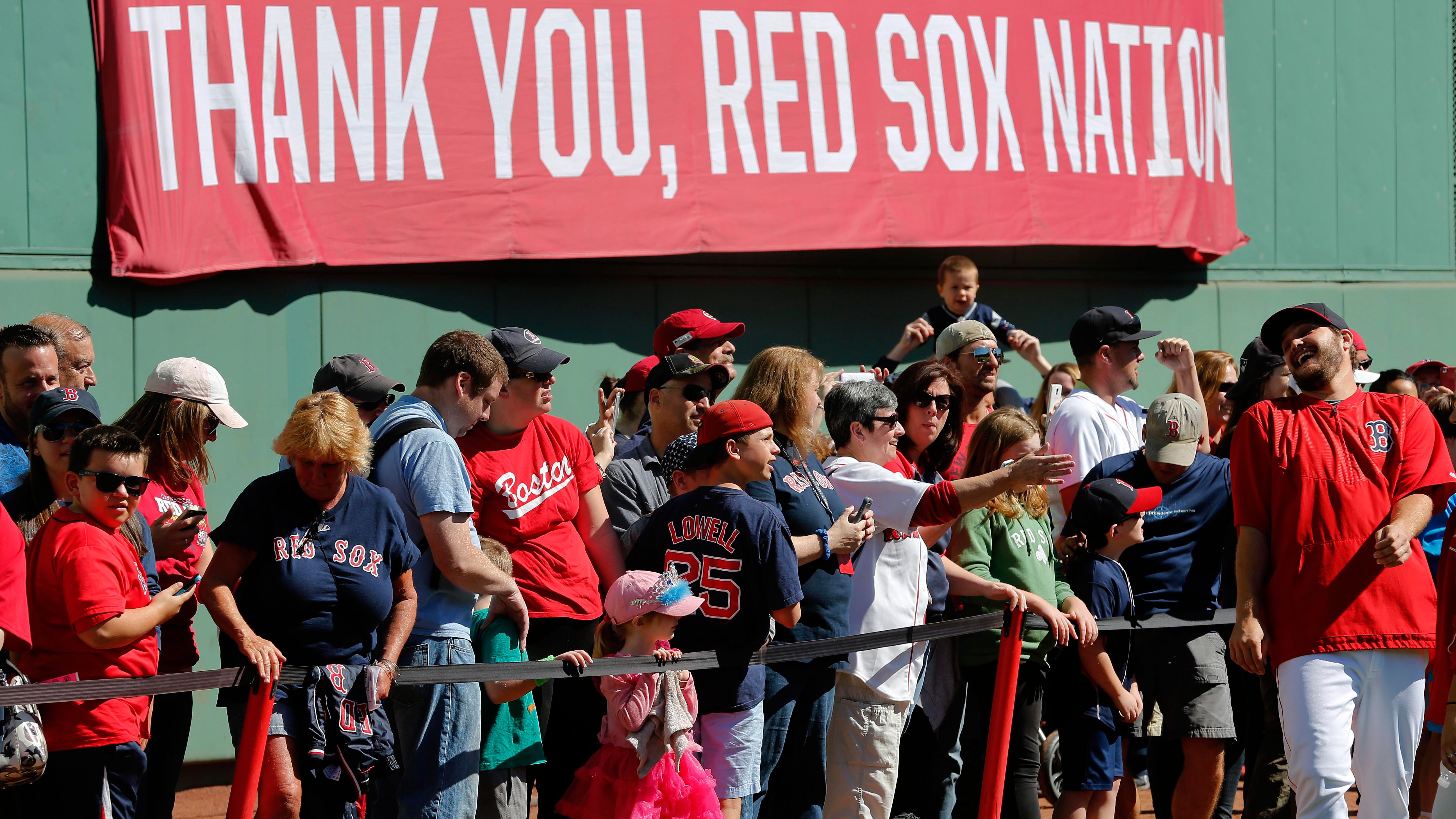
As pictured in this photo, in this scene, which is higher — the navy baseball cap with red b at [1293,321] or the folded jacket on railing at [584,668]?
the navy baseball cap with red b at [1293,321]

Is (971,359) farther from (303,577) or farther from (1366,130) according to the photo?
(1366,130)

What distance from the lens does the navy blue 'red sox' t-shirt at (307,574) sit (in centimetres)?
404

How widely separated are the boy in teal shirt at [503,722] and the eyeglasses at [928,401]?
69.3 inches

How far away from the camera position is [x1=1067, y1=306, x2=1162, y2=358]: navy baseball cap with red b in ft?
20.6

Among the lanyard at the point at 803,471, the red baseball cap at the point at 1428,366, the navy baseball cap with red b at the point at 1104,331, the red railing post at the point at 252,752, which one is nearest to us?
the red railing post at the point at 252,752

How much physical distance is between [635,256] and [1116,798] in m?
3.90

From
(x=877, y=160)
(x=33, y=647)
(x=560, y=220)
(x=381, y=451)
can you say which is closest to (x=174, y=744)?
(x=33, y=647)

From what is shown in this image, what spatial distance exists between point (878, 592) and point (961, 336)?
1809 mm

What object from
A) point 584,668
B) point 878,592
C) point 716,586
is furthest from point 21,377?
point 878,592

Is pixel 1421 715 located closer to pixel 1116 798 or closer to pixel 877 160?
pixel 1116 798

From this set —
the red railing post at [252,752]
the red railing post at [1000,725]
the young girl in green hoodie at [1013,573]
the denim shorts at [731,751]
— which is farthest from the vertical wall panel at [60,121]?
the red railing post at [1000,725]

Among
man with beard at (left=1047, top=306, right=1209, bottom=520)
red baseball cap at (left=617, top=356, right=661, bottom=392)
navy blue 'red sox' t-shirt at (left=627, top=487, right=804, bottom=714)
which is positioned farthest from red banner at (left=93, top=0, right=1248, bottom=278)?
navy blue 'red sox' t-shirt at (left=627, top=487, right=804, bottom=714)

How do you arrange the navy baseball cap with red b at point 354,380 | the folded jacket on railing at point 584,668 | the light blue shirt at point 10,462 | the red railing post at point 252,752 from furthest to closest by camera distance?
the navy baseball cap with red b at point 354,380 → the light blue shirt at point 10,462 → the red railing post at point 252,752 → the folded jacket on railing at point 584,668

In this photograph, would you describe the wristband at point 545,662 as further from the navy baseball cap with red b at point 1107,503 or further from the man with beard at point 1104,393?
the man with beard at point 1104,393
